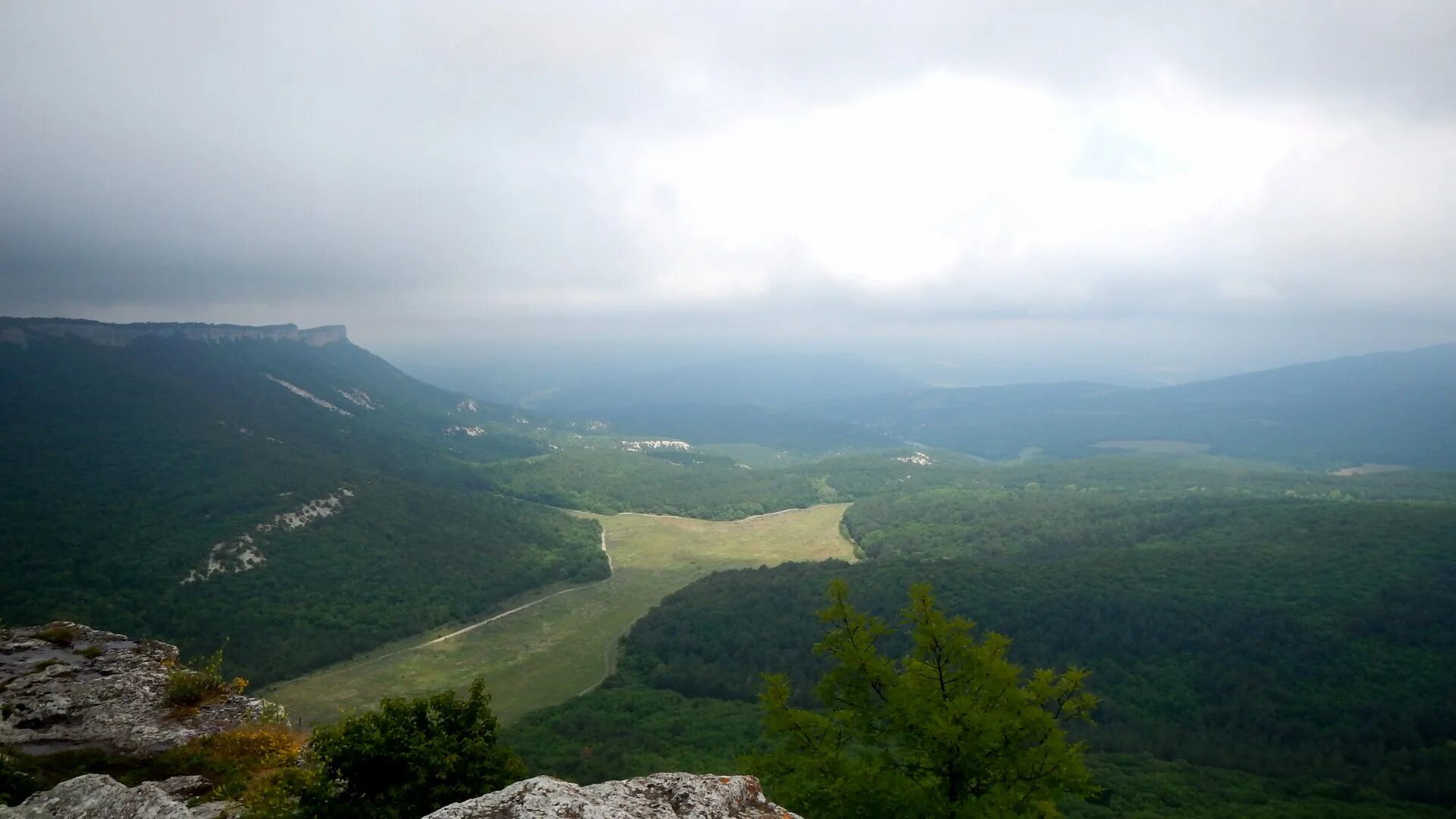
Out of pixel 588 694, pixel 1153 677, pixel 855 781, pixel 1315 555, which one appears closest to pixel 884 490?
pixel 1315 555

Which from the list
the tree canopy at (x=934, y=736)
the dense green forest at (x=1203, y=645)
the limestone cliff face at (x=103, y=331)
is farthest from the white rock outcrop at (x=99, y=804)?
the limestone cliff face at (x=103, y=331)

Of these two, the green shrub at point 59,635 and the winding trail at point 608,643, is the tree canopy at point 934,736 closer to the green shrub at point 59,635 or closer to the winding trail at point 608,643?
the green shrub at point 59,635

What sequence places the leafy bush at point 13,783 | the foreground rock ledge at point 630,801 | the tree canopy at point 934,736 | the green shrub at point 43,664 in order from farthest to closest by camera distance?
the green shrub at point 43,664 → the tree canopy at point 934,736 → the leafy bush at point 13,783 → the foreground rock ledge at point 630,801

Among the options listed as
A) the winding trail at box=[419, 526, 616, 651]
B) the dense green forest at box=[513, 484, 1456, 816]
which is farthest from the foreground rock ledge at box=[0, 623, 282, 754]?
the winding trail at box=[419, 526, 616, 651]

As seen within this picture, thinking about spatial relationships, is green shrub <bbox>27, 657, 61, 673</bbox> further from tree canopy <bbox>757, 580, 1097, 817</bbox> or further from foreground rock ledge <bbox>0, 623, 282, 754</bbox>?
tree canopy <bbox>757, 580, 1097, 817</bbox>

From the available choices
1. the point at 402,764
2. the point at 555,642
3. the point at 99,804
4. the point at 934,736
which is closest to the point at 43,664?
the point at 99,804

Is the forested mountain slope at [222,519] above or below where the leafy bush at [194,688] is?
below

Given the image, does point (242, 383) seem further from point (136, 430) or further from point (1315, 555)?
point (1315, 555)
